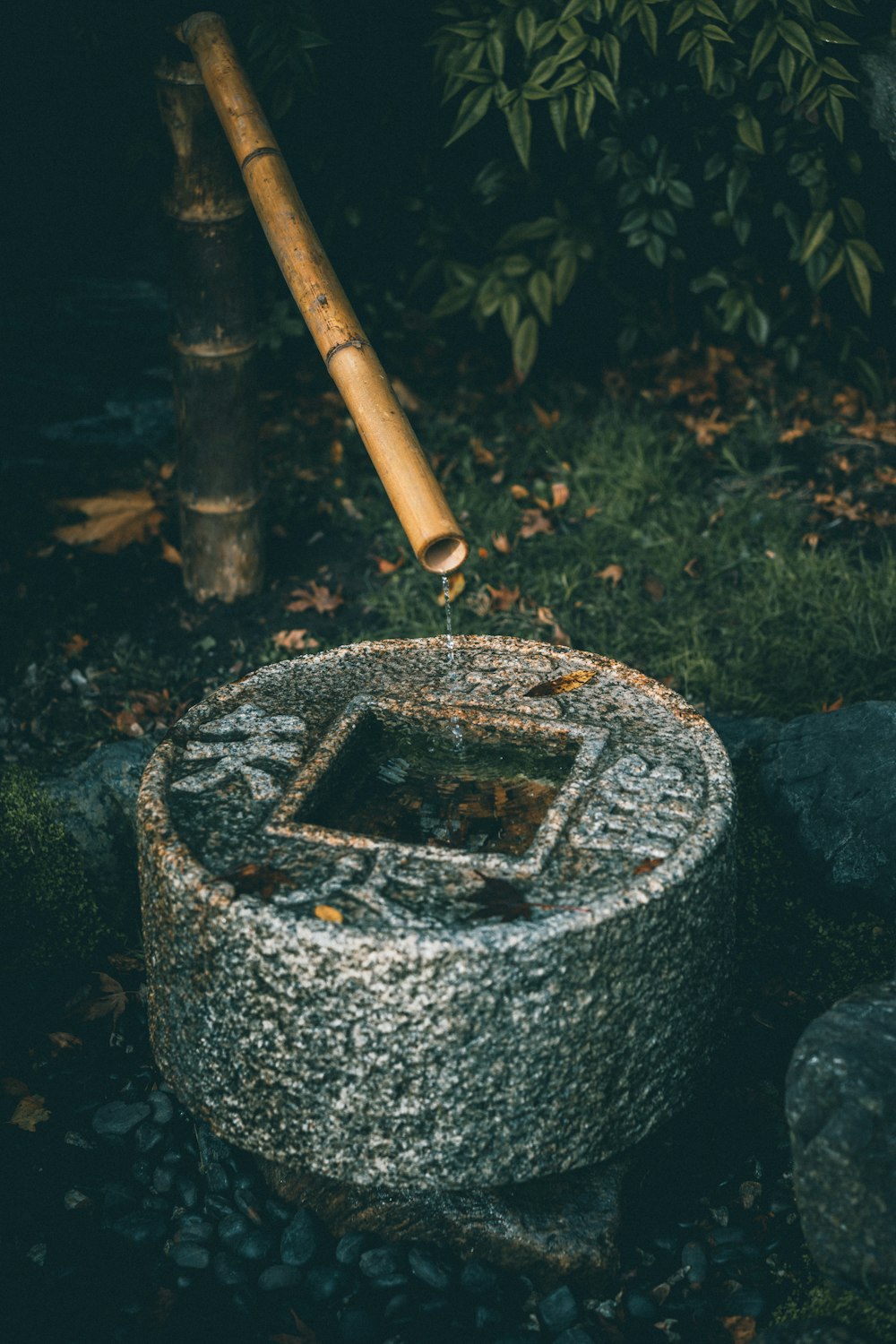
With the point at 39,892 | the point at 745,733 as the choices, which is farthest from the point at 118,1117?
the point at 745,733

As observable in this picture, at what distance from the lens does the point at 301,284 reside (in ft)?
9.29

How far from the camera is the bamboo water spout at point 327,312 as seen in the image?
255 cm

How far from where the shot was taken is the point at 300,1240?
2412 mm

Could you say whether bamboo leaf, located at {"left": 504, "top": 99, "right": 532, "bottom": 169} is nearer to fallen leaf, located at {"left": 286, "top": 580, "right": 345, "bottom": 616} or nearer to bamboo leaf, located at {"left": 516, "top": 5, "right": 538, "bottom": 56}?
bamboo leaf, located at {"left": 516, "top": 5, "right": 538, "bottom": 56}

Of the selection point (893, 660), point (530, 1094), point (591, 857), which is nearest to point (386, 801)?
point (591, 857)

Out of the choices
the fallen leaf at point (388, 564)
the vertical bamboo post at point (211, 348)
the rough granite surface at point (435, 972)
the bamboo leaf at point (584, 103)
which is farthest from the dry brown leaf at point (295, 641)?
the bamboo leaf at point (584, 103)

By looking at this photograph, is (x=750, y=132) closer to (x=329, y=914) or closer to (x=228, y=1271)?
(x=329, y=914)

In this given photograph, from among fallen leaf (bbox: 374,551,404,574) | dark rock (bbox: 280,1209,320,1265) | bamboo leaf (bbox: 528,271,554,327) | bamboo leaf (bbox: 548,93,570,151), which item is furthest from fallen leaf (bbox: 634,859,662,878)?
bamboo leaf (bbox: 528,271,554,327)

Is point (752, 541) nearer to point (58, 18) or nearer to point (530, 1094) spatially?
point (530, 1094)

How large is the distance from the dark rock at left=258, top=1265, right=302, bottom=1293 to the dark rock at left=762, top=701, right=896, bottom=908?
1570 mm

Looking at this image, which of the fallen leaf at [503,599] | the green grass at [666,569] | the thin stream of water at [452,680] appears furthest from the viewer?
the fallen leaf at [503,599]

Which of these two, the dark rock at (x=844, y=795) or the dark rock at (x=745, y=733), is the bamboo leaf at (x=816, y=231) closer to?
the dark rock at (x=745, y=733)

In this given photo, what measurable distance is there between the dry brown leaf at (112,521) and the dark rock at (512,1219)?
8.90 feet

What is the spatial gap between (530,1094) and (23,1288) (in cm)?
108
